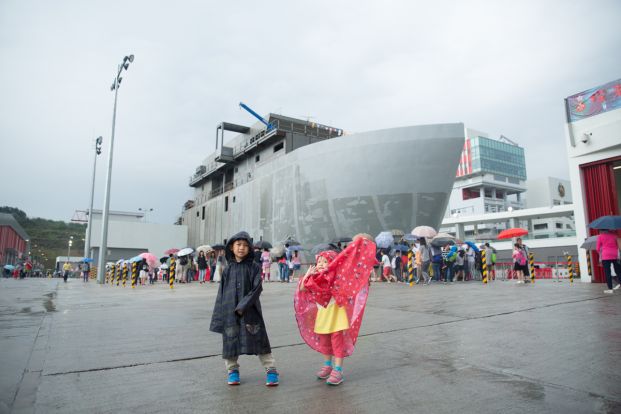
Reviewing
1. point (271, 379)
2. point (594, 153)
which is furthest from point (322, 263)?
point (594, 153)

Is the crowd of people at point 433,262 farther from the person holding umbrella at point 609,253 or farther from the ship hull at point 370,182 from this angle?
the person holding umbrella at point 609,253

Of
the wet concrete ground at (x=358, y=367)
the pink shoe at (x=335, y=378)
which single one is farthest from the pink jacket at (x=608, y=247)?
the pink shoe at (x=335, y=378)

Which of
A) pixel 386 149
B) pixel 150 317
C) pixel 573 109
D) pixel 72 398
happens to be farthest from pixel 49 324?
pixel 386 149

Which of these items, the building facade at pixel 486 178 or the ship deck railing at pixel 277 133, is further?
the building facade at pixel 486 178

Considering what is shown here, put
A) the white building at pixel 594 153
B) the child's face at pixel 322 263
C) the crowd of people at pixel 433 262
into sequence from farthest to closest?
the crowd of people at pixel 433 262
the white building at pixel 594 153
the child's face at pixel 322 263

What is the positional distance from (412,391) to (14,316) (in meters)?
6.42

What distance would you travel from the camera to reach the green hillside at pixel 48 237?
83000mm

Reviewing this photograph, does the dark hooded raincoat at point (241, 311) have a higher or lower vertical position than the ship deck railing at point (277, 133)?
lower

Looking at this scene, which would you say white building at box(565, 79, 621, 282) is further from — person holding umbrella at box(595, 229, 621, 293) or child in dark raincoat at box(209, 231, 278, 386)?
child in dark raincoat at box(209, 231, 278, 386)

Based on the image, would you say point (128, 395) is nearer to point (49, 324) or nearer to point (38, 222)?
point (49, 324)

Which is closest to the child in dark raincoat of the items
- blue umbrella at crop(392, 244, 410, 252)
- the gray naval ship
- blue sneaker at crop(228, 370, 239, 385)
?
blue sneaker at crop(228, 370, 239, 385)

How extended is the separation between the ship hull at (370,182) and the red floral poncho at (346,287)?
16295 mm

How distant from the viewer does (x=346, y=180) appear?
1986 centimetres

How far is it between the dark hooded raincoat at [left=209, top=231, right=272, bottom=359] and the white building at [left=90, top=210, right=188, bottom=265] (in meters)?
41.4
